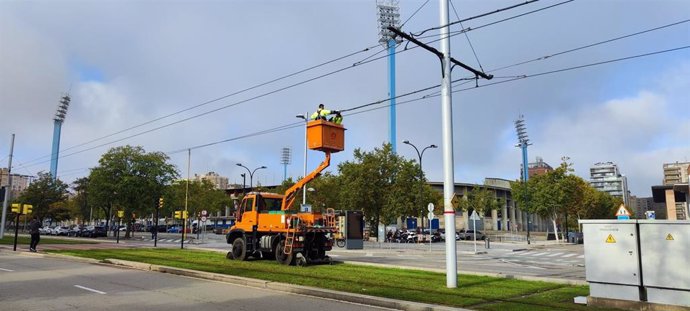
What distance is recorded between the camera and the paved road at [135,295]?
9859 mm

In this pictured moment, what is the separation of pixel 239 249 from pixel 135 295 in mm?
10275

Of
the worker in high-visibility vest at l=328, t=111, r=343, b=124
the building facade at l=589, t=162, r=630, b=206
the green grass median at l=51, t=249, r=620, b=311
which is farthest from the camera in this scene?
the building facade at l=589, t=162, r=630, b=206

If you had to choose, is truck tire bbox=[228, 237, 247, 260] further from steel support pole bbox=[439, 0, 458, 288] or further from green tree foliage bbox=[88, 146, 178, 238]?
green tree foliage bbox=[88, 146, 178, 238]

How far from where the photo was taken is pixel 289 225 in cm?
1931

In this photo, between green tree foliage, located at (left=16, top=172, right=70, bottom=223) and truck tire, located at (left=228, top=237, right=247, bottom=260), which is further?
green tree foliage, located at (left=16, top=172, right=70, bottom=223)

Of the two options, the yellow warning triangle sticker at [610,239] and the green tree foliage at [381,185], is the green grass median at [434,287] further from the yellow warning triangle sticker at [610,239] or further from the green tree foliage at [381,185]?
the green tree foliage at [381,185]

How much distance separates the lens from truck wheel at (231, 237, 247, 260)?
21.1 metres

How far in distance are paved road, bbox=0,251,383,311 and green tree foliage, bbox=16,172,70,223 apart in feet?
243

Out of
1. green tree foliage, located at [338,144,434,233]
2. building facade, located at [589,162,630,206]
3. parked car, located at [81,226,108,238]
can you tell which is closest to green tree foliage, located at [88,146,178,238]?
parked car, located at [81,226,108,238]

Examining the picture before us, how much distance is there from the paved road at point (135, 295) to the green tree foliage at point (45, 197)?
243ft

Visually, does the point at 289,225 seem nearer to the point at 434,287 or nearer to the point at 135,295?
the point at 434,287

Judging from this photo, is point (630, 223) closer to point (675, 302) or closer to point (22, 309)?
point (675, 302)

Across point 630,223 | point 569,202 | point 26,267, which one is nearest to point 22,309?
point 26,267

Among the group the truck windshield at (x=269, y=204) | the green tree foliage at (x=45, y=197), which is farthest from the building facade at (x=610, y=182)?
the truck windshield at (x=269, y=204)
